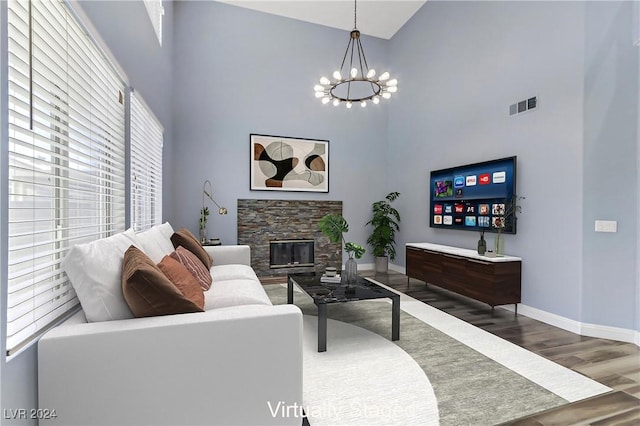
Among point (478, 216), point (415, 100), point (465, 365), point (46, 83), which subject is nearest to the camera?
point (46, 83)

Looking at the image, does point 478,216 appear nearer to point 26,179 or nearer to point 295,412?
point 295,412

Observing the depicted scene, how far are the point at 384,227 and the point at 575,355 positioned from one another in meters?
3.51

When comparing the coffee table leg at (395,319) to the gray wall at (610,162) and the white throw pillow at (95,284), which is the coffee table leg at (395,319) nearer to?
the gray wall at (610,162)

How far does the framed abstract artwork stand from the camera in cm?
559

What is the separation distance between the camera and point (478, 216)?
4.12 metres

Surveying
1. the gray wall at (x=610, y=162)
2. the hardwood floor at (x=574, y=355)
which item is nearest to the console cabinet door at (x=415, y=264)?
the hardwood floor at (x=574, y=355)

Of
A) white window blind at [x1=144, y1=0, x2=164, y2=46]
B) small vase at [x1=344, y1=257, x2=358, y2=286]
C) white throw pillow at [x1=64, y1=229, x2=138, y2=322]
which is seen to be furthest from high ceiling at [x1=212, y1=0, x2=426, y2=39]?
white throw pillow at [x1=64, y1=229, x2=138, y2=322]

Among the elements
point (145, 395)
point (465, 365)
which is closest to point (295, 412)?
point (145, 395)

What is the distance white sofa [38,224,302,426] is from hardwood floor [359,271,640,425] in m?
1.34

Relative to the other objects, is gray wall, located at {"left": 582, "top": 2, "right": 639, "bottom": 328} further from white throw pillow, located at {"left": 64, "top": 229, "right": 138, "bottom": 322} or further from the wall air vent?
white throw pillow, located at {"left": 64, "top": 229, "right": 138, "bottom": 322}

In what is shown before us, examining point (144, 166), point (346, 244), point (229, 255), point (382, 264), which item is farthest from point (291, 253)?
point (144, 166)

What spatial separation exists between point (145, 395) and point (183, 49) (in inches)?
212

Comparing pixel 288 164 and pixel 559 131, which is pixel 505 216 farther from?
pixel 288 164

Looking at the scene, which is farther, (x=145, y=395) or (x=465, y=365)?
(x=465, y=365)
